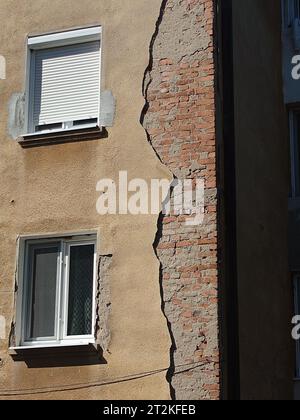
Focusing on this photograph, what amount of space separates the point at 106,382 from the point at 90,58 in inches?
170

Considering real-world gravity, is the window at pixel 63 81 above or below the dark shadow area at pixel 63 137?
above

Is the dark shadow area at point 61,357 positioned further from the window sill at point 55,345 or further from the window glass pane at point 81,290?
the window glass pane at point 81,290

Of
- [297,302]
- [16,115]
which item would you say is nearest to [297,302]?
[297,302]

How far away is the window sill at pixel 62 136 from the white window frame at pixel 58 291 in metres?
1.27

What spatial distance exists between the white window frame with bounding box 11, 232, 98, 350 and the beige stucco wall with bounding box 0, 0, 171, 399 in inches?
5.0

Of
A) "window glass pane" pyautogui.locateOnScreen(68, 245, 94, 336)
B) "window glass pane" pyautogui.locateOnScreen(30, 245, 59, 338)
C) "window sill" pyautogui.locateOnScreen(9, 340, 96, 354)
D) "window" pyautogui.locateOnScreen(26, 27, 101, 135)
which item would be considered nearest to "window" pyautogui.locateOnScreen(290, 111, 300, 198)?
"window" pyautogui.locateOnScreen(26, 27, 101, 135)

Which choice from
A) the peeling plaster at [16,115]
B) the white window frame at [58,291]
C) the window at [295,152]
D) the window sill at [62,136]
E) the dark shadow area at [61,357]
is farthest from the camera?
the window at [295,152]

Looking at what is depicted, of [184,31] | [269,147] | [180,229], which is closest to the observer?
[180,229]

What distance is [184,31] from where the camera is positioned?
11.2 meters

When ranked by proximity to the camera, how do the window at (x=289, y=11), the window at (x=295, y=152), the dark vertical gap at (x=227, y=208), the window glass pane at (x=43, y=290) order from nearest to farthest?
1. the dark vertical gap at (x=227, y=208)
2. the window glass pane at (x=43, y=290)
3. the window at (x=295, y=152)
4. the window at (x=289, y=11)

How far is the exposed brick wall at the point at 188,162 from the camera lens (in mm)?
10016

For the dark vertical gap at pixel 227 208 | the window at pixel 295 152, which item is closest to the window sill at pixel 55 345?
the dark vertical gap at pixel 227 208
